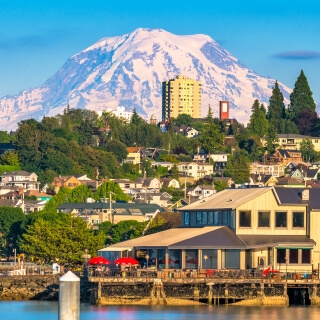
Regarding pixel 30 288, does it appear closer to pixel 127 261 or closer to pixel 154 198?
pixel 127 261

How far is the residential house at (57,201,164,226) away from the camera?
160 m

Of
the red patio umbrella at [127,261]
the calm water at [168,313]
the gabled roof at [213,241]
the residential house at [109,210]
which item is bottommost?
the calm water at [168,313]

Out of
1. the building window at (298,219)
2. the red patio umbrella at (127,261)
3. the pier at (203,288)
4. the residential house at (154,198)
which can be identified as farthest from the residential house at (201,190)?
the pier at (203,288)

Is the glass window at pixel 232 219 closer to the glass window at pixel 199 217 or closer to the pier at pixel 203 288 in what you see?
the glass window at pixel 199 217

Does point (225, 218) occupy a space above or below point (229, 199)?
below

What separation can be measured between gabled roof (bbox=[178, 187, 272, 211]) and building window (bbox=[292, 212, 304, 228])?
6.84 feet

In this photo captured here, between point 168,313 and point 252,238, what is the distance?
38.1 feet

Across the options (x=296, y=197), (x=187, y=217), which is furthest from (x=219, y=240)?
(x=187, y=217)

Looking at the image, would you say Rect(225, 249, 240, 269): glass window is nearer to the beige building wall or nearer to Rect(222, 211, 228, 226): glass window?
the beige building wall

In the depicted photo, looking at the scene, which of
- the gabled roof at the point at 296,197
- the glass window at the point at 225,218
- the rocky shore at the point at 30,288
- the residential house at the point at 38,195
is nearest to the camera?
the gabled roof at the point at 296,197

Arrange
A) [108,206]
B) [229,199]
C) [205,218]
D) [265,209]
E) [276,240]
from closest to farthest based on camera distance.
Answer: [276,240] → [265,209] → [229,199] → [205,218] → [108,206]

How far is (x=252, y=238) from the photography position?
7869 cm

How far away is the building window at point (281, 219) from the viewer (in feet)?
262

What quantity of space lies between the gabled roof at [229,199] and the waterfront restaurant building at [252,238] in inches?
3.2
